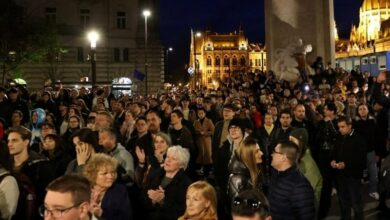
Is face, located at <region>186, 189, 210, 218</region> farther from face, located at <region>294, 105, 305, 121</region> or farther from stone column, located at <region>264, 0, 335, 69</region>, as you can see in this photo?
stone column, located at <region>264, 0, 335, 69</region>

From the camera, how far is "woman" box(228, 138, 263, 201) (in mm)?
6086

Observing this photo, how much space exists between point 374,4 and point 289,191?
535ft

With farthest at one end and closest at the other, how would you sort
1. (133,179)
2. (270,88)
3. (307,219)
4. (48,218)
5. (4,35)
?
(4,35), (270,88), (133,179), (307,219), (48,218)

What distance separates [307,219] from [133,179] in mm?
2560

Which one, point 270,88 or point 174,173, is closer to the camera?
point 174,173

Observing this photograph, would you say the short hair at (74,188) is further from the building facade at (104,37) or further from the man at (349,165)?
the building facade at (104,37)

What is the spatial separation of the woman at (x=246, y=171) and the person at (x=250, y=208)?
2.35m

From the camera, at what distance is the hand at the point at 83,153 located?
6.17 metres

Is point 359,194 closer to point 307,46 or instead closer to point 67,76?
point 307,46

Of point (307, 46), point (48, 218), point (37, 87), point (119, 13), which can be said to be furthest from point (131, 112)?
point (119, 13)

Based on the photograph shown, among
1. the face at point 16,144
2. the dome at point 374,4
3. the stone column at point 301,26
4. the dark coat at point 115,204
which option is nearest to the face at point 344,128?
the dark coat at point 115,204

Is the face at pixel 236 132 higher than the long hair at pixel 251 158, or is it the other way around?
the face at pixel 236 132

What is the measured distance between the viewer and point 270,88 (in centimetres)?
2123

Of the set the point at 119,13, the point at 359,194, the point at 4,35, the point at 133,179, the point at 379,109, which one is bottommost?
the point at 359,194
